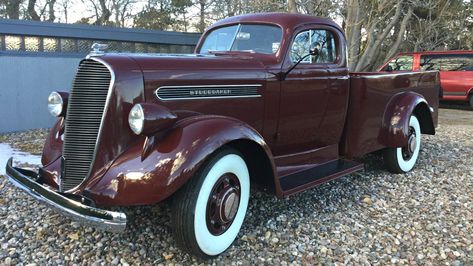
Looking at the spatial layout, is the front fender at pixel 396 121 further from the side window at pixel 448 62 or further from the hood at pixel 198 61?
the side window at pixel 448 62

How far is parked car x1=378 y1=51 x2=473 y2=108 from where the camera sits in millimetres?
12484

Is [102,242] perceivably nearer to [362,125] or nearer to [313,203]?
[313,203]

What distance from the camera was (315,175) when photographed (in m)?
4.00

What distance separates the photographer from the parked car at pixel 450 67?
492 inches

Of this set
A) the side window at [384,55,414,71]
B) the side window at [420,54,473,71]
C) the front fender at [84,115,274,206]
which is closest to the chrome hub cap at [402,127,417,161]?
the front fender at [84,115,274,206]

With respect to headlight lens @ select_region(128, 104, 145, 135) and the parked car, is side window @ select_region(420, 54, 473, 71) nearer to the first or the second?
the parked car

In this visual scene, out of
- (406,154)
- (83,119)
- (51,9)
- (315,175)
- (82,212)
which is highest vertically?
(51,9)

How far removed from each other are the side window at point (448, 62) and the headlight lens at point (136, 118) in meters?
11.6

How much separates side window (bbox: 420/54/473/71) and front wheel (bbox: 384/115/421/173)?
7923 millimetres

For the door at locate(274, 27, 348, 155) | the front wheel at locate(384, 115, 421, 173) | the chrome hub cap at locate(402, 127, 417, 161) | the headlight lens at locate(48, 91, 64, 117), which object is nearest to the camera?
the headlight lens at locate(48, 91, 64, 117)

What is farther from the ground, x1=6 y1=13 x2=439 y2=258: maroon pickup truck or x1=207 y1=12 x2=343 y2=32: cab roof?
x1=207 y1=12 x2=343 y2=32: cab roof

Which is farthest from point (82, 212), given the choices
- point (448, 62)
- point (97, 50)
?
point (448, 62)

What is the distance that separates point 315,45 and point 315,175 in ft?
3.96

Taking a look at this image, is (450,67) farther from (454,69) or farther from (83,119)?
(83,119)
